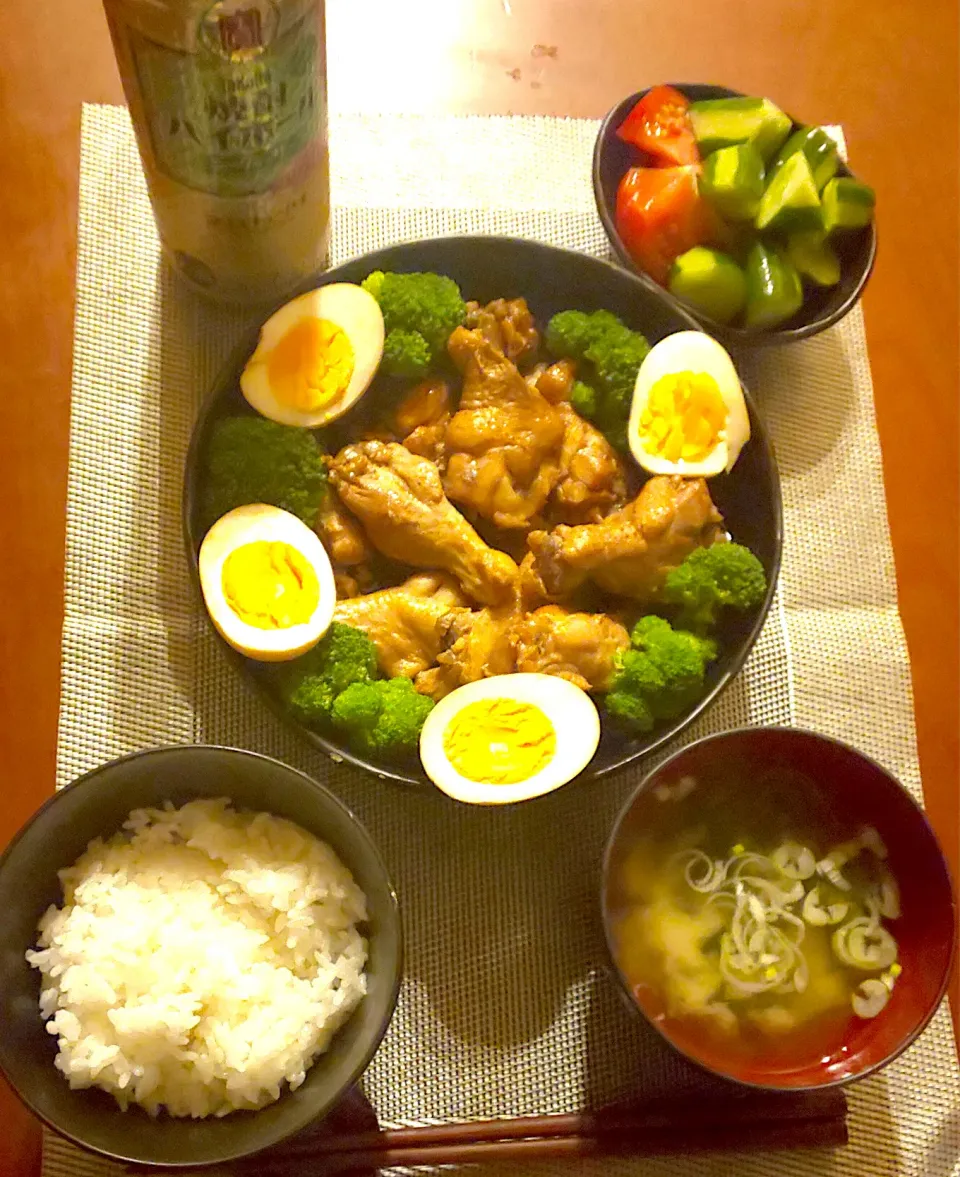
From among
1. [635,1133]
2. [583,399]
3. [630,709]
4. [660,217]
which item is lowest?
[635,1133]

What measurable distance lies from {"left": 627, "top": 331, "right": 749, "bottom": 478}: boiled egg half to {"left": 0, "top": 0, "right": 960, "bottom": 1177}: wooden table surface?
0.98 feet

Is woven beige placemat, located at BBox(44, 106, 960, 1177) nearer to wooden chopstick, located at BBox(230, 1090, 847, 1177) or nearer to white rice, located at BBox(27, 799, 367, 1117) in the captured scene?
wooden chopstick, located at BBox(230, 1090, 847, 1177)

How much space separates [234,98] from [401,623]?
639 millimetres

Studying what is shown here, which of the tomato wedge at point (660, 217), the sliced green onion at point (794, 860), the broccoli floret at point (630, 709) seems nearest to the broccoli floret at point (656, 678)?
the broccoli floret at point (630, 709)

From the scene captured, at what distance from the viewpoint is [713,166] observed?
1554 mm

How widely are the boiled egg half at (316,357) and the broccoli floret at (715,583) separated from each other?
1.61 ft

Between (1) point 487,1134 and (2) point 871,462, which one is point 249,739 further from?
(2) point 871,462

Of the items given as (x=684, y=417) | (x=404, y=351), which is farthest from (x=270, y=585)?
(x=684, y=417)

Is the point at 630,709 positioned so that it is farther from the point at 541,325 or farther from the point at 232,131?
the point at 232,131

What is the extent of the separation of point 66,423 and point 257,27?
0.67m

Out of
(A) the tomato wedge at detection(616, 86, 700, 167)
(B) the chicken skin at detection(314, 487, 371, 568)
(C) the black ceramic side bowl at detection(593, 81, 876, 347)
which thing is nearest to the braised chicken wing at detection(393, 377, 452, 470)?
(B) the chicken skin at detection(314, 487, 371, 568)

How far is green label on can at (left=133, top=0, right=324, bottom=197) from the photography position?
113 centimetres

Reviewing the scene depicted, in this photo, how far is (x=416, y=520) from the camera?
138 cm

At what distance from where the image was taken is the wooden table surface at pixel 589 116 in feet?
4.98
